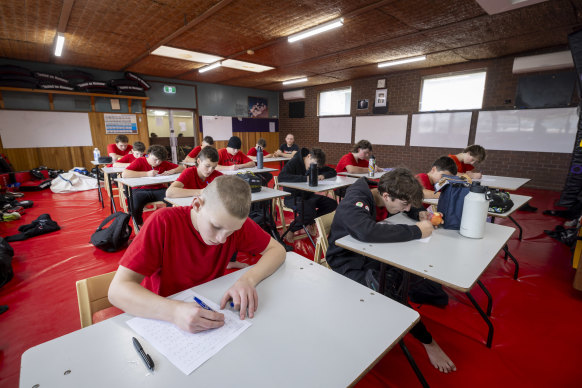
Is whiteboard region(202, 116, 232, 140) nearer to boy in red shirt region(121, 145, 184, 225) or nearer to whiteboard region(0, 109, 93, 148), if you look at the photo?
whiteboard region(0, 109, 93, 148)

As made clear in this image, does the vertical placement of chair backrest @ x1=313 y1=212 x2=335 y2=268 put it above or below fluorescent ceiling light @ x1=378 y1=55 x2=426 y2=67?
below

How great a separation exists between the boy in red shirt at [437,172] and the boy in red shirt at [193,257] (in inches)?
73.8

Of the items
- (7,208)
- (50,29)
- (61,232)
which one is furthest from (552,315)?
(50,29)

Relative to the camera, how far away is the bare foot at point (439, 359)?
155cm

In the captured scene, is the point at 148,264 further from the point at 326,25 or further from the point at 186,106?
the point at 186,106

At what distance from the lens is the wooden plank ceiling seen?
3879 millimetres

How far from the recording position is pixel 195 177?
115 inches

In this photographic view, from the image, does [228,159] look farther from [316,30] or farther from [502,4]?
[502,4]

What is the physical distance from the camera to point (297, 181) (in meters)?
3.51

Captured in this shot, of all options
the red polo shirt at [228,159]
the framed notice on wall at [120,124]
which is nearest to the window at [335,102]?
the red polo shirt at [228,159]

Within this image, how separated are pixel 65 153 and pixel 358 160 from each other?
775cm

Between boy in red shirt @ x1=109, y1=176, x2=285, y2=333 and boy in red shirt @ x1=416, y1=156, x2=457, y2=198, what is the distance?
1.87 metres

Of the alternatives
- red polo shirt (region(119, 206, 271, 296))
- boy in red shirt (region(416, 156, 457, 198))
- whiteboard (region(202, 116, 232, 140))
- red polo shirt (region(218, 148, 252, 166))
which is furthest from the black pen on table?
whiteboard (region(202, 116, 232, 140))

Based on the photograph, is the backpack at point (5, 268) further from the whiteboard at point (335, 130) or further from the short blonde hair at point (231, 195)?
the whiteboard at point (335, 130)
